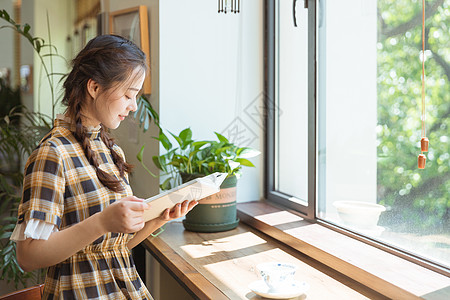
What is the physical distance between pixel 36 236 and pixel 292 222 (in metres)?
1.15

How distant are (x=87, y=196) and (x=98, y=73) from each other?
322 millimetres

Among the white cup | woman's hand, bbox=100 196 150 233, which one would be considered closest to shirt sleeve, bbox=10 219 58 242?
woman's hand, bbox=100 196 150 233

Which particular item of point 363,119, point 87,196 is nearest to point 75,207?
point 87,196

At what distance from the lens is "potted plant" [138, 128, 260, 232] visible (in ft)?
6.66

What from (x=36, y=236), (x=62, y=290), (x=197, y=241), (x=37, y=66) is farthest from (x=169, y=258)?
(x=37, y=66)

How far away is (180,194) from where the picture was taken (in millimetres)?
1272

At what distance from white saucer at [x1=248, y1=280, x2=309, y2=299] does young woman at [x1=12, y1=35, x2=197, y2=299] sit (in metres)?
0.31

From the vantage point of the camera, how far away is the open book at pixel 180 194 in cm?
122

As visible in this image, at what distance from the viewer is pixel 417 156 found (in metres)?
1.47

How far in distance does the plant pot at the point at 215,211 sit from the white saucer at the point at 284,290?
0.66 m

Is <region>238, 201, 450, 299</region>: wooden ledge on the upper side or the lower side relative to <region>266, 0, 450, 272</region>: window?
lower

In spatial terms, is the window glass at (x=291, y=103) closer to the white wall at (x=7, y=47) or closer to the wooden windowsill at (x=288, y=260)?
the wooden windowsill at (x=288, y=260)

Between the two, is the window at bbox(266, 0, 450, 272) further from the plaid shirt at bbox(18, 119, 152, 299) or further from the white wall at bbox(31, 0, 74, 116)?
the white wall at bbox(31, 0, 74, 116)

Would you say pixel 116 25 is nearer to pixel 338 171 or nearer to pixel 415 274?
pixel 338 171
